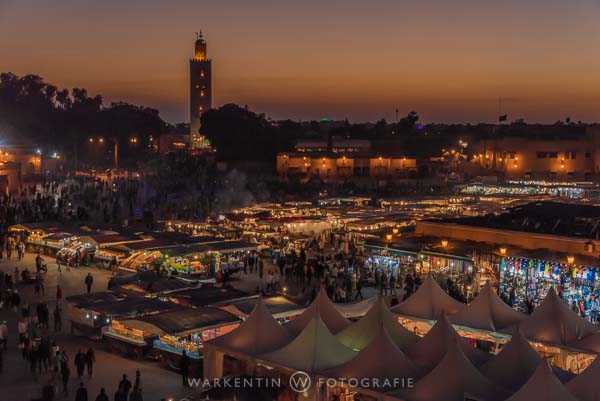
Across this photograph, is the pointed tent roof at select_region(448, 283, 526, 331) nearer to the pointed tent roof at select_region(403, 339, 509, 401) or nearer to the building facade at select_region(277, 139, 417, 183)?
the pointed tent roof at select_region(403, 339, 509, 401)

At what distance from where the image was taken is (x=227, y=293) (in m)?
13.7

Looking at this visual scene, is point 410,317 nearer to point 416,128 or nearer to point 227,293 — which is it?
point 227,293

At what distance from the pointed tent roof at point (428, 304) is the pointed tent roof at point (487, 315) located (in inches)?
17.4

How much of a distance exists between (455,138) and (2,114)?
4011 cm

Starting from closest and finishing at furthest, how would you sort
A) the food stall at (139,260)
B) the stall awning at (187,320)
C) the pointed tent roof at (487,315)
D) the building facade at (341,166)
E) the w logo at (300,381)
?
the w logo at (300,381) < the stall awning at (187,320) < the pointed tent roof at (487,315) < the food stall at (139,260) < the building facade at (341,166)

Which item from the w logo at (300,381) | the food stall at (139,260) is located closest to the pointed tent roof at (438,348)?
the w logo at (300,381)

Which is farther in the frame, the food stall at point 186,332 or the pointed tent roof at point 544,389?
the food stall at point 186,332

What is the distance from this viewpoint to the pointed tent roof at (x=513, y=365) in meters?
8.55

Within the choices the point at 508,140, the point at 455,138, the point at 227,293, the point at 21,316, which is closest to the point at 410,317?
the point at 227,293

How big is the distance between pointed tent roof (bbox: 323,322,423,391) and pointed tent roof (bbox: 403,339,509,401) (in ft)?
1.59

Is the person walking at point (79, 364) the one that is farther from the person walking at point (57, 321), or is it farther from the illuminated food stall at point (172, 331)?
the person walking at point (57, 321)

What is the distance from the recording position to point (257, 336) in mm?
9703

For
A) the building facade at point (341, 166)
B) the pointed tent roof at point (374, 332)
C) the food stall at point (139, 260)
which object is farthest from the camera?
the building facade at point (341, 166)

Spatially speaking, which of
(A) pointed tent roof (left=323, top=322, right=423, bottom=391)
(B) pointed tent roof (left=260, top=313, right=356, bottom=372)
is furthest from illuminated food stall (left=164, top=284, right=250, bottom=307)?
(A) pointed tent roof (left=323, top=322, right=423, bottom=391)
